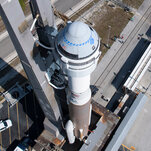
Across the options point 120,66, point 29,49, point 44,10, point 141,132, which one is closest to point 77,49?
point 29,49

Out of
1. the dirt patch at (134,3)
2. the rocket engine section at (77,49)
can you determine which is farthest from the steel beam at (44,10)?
the dirt patch at (134,3)

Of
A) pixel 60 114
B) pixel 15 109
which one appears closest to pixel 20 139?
pixel 15 109

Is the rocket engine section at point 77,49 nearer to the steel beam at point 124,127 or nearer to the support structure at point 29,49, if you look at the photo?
the support structure at point 29,49

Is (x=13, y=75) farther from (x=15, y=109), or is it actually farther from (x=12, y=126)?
(x=12, y=126)

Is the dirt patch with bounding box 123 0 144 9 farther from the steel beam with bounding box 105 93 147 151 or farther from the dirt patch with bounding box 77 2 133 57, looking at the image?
the steel beam with bounding box 105 93 147 151

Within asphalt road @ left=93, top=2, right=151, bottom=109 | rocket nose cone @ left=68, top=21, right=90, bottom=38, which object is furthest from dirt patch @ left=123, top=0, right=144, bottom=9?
rocket nose cone @ left=68, top=21, right=90, bottom=38
